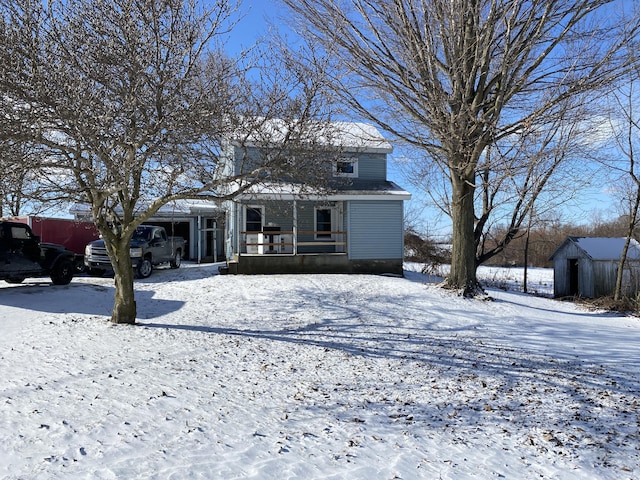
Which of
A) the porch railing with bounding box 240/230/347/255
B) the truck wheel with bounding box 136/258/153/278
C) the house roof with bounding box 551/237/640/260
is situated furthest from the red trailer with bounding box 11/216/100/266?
the house roof with bounding box 551/237/640/260

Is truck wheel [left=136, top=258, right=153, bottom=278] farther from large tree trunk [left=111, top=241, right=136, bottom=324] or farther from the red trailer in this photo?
large tree trunk [left=111, top=241, right=136, bottom=324]

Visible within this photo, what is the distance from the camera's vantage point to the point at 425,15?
35.7 ft

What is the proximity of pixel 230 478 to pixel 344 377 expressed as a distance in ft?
9.59

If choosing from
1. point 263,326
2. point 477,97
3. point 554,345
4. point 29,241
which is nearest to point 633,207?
point 477,97

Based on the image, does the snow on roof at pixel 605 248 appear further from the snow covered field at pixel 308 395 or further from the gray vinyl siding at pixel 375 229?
the snow covered field at pixel 308 395

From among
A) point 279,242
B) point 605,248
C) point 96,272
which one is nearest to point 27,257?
point 96,272

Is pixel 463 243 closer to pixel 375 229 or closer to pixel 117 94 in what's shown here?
pixel 375 229

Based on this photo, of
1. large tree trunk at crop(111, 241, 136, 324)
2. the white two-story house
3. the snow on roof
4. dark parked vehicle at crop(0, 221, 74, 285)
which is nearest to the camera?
large tree trunk at crop(111, 241, 136, 324)

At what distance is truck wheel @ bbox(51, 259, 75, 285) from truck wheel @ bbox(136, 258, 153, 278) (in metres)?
2.40

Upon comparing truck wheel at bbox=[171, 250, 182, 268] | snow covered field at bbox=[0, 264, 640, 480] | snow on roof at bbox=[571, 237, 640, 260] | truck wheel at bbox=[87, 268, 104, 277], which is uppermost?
snow on roof at bbox=[571, 237, 640, 260]

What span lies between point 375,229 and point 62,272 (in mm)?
10948

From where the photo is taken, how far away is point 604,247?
20.8m

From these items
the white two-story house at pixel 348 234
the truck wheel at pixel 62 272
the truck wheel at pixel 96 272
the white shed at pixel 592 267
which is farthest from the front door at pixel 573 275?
the truck wheel at pixel 62 272

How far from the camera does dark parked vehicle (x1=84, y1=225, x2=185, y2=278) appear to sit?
15.1 meters
